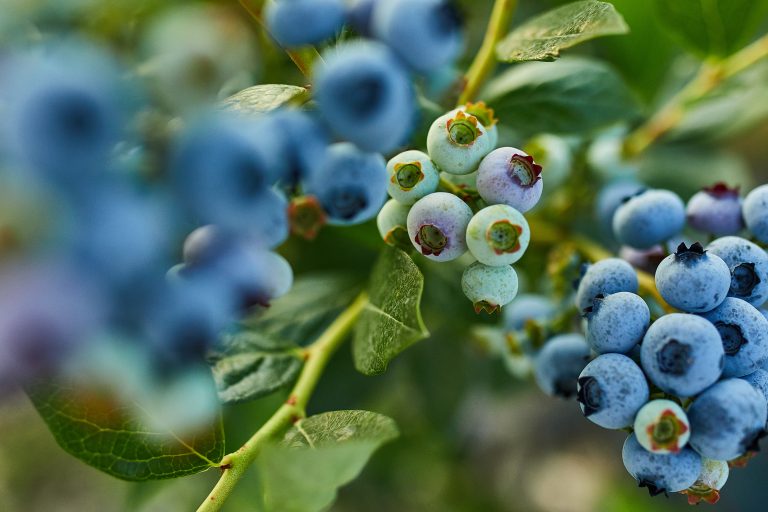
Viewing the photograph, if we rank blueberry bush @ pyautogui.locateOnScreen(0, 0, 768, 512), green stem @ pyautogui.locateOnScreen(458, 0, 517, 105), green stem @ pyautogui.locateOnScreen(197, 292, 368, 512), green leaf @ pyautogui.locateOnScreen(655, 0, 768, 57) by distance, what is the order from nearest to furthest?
blueberry bush @ pyautogui.locateOnScreen(0, 0, 768, 512) < green stem @ pyautogui.locateOnScreen(197, 292, 368, 512) < green stem @ pyautogui.locateOnScreen(458, 0, 517, 105) < green leaf @ pyautogui.locateOnScreen(655, 0, 768, 57)

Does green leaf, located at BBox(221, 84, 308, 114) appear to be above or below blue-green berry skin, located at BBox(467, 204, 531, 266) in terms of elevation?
above

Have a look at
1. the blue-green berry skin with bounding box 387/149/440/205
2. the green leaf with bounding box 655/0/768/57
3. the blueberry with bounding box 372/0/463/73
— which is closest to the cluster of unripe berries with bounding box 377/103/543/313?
the blue-green berry skin with bounding box 387/149/440/205

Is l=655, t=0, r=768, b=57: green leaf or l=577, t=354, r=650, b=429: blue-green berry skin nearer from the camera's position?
l=577, t=354, r=650, b=429: blue-green berry skin

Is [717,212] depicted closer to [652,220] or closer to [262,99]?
[652,220]

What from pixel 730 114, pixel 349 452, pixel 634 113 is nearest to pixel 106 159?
pixel 349 452

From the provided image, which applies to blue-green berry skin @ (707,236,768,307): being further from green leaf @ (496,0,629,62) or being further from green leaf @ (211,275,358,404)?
green leaf @ (211,275,358,404)

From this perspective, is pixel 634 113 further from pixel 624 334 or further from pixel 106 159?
pixel 106 159

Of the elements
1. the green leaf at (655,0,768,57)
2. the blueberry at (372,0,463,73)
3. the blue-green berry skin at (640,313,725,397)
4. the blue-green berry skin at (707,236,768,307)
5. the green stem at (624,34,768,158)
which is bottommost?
the green stem at (624,34,768,158)

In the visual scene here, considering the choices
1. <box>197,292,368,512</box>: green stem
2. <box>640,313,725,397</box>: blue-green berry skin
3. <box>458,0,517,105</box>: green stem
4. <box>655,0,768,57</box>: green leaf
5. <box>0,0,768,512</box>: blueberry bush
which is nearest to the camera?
<box>0,0,768,512</box>: blueberry bush
